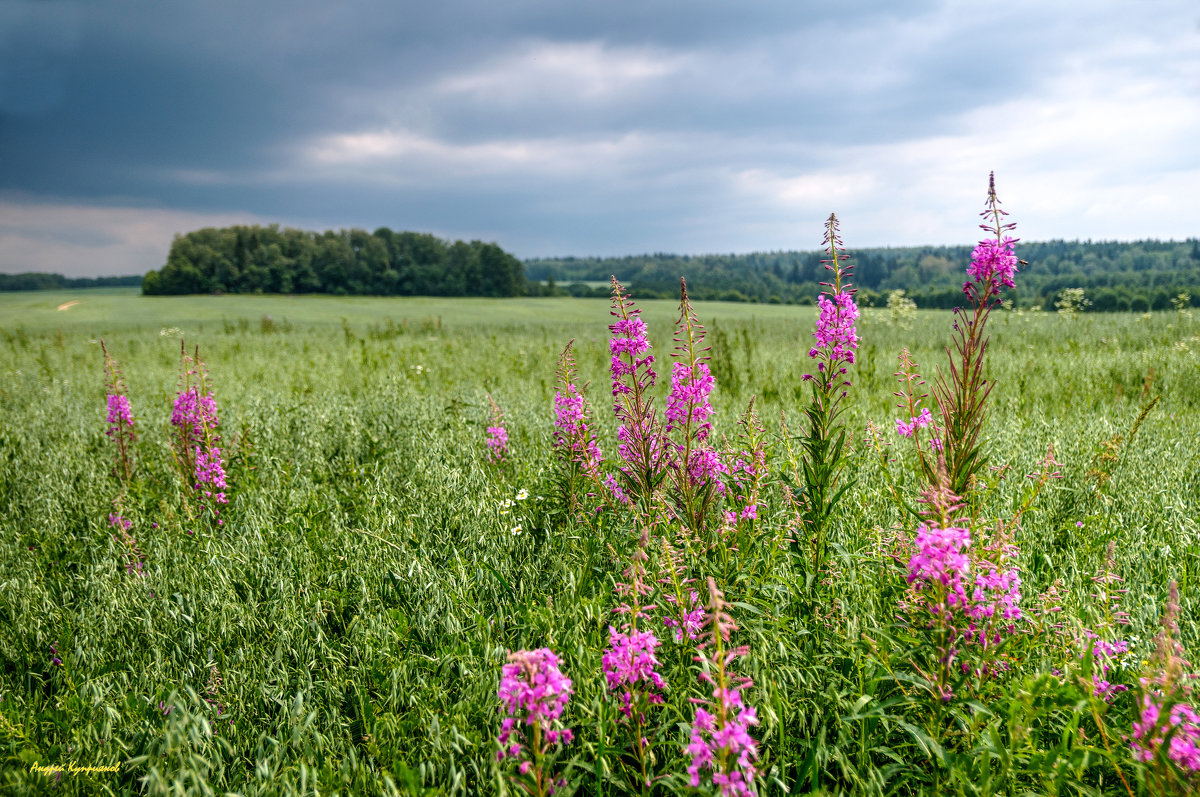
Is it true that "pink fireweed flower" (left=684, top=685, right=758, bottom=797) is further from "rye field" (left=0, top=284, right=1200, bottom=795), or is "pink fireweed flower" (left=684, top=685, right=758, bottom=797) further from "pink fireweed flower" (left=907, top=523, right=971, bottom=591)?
"pink fireweed flower" (left=907, top=523, right=971, bottom=591)

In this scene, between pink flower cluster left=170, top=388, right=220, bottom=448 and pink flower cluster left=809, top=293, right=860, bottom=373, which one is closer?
pink flower cluster left=809, top=293, right=860, bottom=373

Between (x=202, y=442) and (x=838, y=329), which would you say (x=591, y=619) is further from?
(x=202, y=442)

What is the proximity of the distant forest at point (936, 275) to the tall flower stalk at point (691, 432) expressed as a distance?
4755 centimetres

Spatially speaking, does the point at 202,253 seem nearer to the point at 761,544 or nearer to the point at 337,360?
the point at 337,360

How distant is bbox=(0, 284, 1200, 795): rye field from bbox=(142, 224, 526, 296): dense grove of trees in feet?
249

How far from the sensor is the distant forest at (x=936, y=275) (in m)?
56.8

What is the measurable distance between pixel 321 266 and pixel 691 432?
84515 millimetres

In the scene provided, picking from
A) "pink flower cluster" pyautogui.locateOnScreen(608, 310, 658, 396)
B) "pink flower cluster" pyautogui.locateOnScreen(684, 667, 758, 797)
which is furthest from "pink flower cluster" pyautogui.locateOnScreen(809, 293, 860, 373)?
"pink flower cluster" pyautogui.locateOnScreen(684, 667, 758, 797)

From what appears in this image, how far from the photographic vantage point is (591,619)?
8.47ft

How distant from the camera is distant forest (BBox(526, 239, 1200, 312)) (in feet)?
186

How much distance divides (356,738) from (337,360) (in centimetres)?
1082

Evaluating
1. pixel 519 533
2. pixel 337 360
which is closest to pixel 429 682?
pixel 519 533

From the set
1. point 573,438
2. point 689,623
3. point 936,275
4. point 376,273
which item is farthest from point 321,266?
point 936,275

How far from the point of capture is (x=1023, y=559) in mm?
3156
